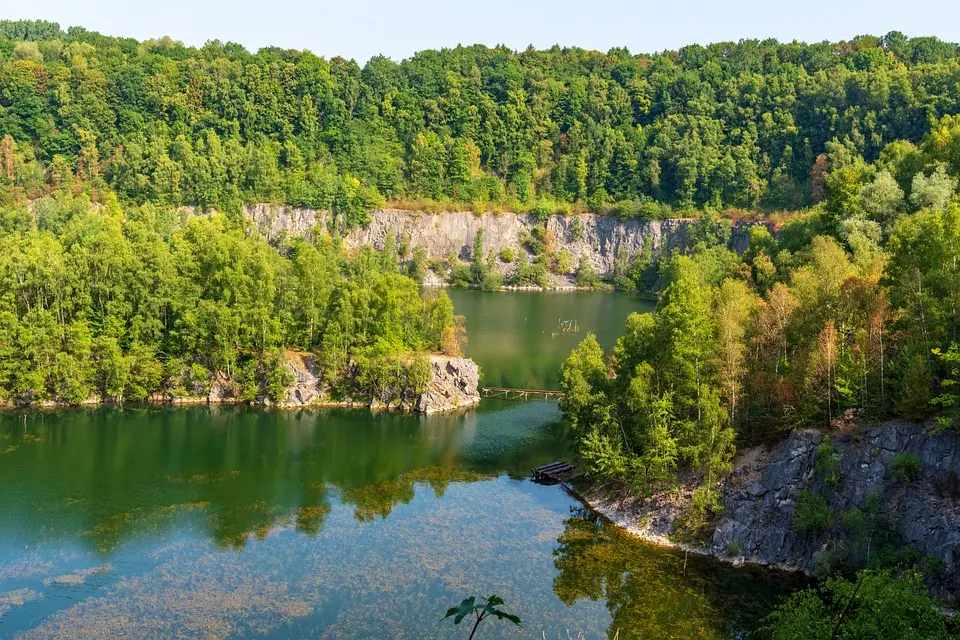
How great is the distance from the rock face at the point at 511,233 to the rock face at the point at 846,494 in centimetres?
11037

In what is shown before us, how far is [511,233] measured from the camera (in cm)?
15650

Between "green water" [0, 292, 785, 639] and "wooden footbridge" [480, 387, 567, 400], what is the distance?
8.60 metres

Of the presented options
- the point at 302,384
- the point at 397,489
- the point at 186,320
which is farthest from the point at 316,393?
the point at 397,489

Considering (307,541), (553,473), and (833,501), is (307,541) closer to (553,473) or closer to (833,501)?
(553,473)

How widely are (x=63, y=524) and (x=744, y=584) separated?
32.8m

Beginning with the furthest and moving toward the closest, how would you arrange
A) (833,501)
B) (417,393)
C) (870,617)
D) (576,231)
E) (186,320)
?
(576,231)
(186,320)
(417,393)
(833,501)
(870,617)

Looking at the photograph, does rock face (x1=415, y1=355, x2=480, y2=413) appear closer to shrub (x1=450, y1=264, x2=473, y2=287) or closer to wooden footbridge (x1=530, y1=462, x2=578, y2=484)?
wooden footbridge (x1=530, y1=462, x2=578, y2=484)

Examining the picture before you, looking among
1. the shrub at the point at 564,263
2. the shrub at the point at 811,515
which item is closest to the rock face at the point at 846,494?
the shrub at the point at 811,515

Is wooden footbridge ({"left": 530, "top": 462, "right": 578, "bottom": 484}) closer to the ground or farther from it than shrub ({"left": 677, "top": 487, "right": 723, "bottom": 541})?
closer to the ground

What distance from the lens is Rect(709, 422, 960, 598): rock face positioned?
35.7m

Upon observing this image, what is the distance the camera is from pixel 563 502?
161 ft

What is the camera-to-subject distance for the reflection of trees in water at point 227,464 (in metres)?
45.8

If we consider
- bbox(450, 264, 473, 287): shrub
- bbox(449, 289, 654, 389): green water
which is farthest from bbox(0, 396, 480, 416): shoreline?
bbox(450, 264, 473, 287): shrub

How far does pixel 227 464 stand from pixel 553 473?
2012cm
